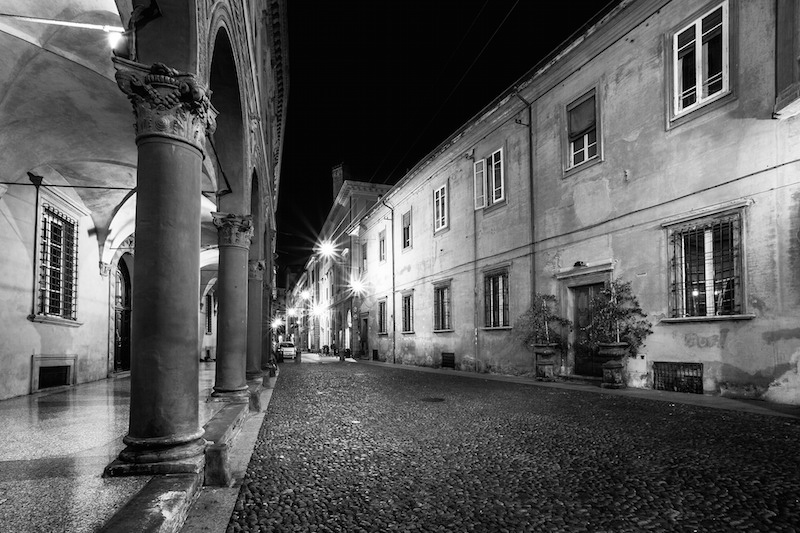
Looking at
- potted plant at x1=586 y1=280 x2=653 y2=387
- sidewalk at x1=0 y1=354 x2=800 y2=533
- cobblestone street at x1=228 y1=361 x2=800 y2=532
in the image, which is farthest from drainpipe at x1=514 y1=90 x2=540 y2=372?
cobblestone street at x1=228 y1=361 x2=800 y2=532

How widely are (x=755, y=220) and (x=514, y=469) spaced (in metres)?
6.94

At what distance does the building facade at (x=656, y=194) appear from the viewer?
815 centimetres

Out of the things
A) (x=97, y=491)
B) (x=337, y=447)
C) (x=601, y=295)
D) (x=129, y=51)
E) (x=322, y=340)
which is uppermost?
(x=129, y=51)

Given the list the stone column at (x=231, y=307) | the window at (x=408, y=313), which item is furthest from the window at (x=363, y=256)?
the stone column at (x=231, y=307)

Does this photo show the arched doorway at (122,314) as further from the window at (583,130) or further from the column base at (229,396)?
the window at (583,130)

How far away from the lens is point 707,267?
9219 millimetres

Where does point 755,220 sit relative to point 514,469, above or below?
above

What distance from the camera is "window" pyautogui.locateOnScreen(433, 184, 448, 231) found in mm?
19234

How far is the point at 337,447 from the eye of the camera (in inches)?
207

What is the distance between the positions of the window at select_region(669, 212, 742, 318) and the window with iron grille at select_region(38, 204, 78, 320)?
41.9ft

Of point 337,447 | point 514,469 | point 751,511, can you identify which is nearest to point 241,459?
point 337,447

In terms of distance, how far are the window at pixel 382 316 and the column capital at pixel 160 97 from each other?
22.2 metres

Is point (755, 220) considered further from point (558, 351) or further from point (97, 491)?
point (97, 491)

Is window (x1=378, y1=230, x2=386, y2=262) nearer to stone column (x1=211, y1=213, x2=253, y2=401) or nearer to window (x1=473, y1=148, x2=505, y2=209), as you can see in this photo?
window (x1=473, y1=148, x2=505, y2=209)
